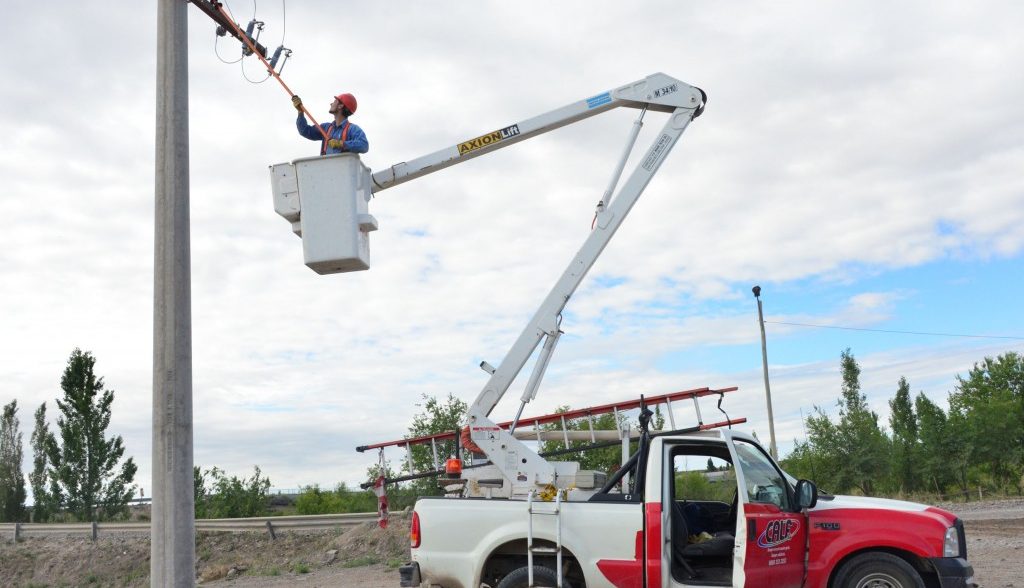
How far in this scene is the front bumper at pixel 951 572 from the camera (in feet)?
26.1

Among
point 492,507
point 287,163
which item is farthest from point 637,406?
point 287,163

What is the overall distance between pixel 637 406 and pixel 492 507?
2.84 meters

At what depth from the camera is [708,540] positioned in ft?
29.0

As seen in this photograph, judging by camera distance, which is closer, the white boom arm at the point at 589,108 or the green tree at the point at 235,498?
the white boom arm at the point at 589,108

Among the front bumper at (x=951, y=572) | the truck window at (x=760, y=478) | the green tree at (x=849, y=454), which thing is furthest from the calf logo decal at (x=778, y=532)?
the green tree at (x=849, y=454)

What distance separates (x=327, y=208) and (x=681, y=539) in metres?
4.64

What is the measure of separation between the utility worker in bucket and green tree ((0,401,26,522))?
51237 mm

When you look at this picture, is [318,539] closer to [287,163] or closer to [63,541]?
[63,541]

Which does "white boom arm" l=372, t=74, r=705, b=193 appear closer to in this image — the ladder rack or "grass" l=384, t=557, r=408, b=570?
the ladder rack

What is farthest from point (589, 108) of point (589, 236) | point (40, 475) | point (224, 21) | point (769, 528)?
point (40, 475)

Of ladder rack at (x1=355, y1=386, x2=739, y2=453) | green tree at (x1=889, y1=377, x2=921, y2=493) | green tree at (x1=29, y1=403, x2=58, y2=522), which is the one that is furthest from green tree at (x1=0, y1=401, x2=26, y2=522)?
ladder rack at (x1=355, y1=386, x2=739, y2=453)

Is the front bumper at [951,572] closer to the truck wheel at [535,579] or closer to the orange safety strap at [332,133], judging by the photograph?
the truck wheel at [535,579]

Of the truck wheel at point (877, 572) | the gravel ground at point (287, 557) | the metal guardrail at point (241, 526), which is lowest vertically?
the gravel ground at point (287, 557)

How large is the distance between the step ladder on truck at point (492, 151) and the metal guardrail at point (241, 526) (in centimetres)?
961
